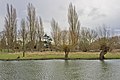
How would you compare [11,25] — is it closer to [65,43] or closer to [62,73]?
[65,43]

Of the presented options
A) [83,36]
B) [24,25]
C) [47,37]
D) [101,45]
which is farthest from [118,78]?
[47,37]

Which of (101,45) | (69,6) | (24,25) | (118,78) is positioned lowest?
(118,78)

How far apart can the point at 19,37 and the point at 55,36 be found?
9.14 meters

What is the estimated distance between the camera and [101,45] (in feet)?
151

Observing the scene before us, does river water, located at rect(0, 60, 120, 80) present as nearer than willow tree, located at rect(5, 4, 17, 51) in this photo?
Yes

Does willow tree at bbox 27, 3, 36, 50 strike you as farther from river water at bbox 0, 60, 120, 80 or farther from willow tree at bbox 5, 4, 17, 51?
river water at bbox 0, 60, 120, 80

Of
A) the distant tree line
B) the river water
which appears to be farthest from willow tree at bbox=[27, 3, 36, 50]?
the river water

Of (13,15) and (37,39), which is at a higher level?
(13,15)

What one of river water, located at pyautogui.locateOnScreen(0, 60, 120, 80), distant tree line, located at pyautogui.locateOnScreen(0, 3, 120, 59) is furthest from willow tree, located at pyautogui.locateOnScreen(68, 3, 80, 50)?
river water, located at pyautogui.locateOnScreen(0, 60, 120, 80)

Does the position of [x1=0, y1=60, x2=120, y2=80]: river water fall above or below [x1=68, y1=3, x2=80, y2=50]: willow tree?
below

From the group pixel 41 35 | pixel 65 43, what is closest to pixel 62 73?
pixel 65 43

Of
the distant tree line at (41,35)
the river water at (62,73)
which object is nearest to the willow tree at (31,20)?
the distant tree line at (41,35)

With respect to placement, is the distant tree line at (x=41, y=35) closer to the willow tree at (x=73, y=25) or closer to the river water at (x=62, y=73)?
the willow tree at (x=73, y=25)

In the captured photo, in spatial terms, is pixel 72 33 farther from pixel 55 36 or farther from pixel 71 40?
pixel 55 36
